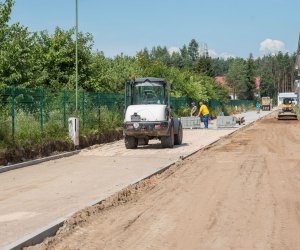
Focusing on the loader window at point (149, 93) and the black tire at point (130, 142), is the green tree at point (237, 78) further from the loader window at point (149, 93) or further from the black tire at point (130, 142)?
the black tire at point (130, 142)

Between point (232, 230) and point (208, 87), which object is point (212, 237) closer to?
point (232, 230)

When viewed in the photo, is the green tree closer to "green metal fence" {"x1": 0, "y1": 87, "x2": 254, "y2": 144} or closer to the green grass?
"green metal fence" {"x1": 0, "y1": 87, "x2": 254, "y2": 144}

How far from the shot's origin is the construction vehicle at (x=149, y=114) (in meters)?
19.3

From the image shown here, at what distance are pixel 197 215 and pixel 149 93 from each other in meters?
13.0

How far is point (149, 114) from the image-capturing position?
19.6m

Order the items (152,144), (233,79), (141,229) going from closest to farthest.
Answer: (141,229)
(152,144)
(233,79)

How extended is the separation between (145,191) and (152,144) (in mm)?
11872

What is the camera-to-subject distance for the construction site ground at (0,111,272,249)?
671 centimetres

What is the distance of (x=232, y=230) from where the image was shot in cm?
706

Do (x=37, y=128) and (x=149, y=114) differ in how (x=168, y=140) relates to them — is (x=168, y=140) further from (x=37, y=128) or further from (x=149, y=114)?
(x=37, y=128)

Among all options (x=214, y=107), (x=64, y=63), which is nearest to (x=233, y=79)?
(x=214, y=107)

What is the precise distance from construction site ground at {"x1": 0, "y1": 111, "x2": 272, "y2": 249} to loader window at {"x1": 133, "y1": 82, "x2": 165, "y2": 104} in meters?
4.42

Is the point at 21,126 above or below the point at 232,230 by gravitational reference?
above

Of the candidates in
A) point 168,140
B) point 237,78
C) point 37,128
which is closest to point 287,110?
point 168,140
